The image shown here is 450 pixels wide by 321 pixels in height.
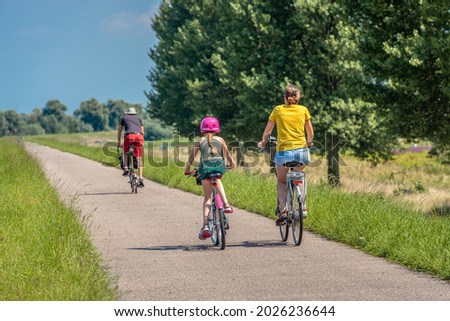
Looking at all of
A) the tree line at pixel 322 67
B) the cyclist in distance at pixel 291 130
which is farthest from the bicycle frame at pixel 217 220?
the tree line at pixel 322 67

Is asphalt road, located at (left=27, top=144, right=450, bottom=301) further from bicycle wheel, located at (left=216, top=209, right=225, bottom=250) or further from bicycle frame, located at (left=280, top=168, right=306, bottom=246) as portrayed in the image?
bicycle frame, located at (left=280, top=168, right=306, bottom=246)

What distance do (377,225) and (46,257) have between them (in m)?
4.48

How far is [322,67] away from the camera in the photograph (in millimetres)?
25406

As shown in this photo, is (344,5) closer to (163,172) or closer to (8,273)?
(163,172)

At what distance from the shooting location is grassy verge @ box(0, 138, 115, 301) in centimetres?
609

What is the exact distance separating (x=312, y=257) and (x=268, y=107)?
17.8 m

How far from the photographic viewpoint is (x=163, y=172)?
21.4 meters

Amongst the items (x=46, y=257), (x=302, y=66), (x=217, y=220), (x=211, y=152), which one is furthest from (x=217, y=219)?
(x=302, y=66)

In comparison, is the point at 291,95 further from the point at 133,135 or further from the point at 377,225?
the point at 133,135

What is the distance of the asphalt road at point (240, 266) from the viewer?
6.48 meters

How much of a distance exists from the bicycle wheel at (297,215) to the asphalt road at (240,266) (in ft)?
0.51

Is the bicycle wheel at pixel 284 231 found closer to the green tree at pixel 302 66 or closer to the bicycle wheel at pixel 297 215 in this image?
the bicycle wheel at pixel 297 215

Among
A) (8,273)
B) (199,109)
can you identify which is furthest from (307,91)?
(8,273)

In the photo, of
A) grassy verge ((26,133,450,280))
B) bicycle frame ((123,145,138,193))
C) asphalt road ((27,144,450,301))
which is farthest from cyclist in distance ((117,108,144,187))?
asphalt road ((27,144,450,301))
